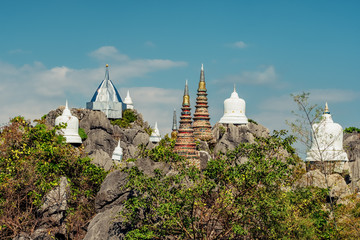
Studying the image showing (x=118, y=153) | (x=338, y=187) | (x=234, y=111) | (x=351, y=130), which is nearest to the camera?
(x=338, y=187)

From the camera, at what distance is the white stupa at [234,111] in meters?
61.9

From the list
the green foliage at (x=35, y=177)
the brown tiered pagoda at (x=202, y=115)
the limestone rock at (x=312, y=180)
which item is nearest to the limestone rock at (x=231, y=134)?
the brown tiered pagoda at (x=202, y=115)

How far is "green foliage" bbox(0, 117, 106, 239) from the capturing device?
25844mm

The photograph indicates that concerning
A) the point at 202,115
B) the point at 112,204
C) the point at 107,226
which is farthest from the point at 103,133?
the point at 107,226

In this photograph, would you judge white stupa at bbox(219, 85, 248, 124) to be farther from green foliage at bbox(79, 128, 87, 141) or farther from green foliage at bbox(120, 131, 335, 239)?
green foliage at bbox(120, 131, 335, 239)

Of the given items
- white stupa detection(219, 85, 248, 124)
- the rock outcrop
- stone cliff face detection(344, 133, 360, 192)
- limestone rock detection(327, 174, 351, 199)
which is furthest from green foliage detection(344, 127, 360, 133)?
the rock outcrop

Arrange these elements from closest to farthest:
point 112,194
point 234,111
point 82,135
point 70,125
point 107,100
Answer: point 112,194, point 70,125, point 234,111, point 82,135, point 107,100

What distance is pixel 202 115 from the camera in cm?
5378

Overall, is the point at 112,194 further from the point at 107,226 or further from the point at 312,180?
the point at 312,180

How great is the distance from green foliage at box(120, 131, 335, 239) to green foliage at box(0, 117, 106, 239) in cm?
506

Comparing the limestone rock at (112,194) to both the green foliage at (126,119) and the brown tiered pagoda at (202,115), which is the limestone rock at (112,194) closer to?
the brown tiered pagoda at (202,115)

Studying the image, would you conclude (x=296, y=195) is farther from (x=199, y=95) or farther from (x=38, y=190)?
(x=199, y=95)

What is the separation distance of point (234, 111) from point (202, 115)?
A: 9476 millimetres

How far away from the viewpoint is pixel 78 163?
94.5 feet
